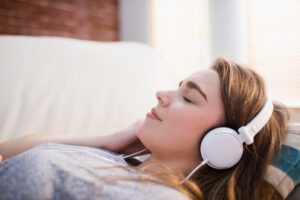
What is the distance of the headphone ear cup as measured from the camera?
→ 2.15 feet

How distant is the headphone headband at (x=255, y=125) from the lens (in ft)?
2.15

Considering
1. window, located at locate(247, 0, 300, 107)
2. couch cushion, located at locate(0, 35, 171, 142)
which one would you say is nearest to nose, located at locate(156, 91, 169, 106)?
couch cushion, located at locate(0, 35, 171, 142)

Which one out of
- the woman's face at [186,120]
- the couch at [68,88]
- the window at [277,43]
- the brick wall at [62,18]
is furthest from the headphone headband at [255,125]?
the brick wall at [62,18]

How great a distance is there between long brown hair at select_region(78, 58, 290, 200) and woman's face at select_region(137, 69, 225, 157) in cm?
4

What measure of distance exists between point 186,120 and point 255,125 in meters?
0.19

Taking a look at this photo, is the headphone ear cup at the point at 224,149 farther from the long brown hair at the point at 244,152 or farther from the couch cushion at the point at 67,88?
the couch cushion at the point at 67,88

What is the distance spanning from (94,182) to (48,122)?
0.80 metres

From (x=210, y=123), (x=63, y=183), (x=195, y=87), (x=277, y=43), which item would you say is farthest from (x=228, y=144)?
(x=277, y=43)

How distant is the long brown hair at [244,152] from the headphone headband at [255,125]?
38 millimetres

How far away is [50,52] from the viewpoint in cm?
135

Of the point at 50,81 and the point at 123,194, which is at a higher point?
the point at 50,81

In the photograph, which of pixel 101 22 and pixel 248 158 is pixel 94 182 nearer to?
pixel 248 158

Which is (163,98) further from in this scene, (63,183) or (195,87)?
(63,183)

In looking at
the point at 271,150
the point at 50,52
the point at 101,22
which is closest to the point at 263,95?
the point at 271,150
